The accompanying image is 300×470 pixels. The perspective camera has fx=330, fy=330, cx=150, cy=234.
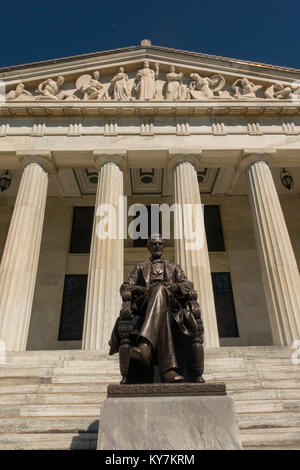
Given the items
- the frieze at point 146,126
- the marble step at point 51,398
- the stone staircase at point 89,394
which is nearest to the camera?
the stone staircase at point 89,394

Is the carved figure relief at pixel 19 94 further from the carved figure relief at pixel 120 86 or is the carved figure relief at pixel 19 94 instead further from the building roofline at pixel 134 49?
the carved figure relief at pixel 120 86

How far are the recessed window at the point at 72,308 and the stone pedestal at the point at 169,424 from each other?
16.0 metres

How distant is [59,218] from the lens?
23.1m

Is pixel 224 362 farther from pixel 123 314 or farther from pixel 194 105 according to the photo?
pixel 194 105

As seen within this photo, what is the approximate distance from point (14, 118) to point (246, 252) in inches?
637

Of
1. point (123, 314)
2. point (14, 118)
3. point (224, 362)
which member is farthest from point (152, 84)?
point (123, 314)

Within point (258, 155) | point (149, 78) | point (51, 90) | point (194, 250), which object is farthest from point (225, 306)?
point (51, 90)

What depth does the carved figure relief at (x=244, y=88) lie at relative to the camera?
60.1 feet

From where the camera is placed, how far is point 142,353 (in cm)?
491

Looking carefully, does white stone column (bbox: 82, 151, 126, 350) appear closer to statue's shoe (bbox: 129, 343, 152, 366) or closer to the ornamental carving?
the ornamental carving

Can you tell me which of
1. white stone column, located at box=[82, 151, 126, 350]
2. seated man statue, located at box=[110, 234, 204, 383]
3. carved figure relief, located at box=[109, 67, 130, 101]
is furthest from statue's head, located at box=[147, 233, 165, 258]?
carved figure relief, located at box=[109, 67, 130, 101]

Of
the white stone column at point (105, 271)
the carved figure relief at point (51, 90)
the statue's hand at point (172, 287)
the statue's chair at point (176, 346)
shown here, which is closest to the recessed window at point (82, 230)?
the white stone column at point (105, 271)

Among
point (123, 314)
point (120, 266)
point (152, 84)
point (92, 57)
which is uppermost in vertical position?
point (92, 57)
